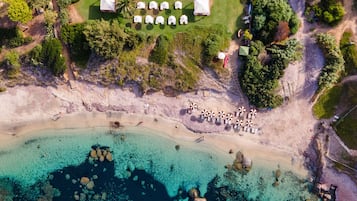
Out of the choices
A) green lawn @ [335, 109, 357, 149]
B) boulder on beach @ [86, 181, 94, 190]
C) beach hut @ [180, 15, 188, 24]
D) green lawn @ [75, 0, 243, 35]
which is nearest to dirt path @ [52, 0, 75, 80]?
green lawn @ [75, 0, 243, 35]

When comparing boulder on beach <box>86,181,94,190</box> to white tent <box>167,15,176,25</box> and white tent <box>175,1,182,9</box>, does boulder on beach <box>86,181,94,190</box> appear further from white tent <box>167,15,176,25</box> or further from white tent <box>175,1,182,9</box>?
white tent <box>175,1,182,9</box>

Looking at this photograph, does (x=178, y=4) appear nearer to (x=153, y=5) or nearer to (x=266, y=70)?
(x=153, y=5)

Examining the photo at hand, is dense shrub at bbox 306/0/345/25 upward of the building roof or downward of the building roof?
upward

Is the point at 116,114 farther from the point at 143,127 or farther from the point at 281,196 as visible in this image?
the point at 281,196

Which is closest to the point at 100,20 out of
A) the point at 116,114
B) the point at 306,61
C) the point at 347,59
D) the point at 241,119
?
the point at 116,114

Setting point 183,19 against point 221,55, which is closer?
point 221,55

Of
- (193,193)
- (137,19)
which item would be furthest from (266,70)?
(193,193)

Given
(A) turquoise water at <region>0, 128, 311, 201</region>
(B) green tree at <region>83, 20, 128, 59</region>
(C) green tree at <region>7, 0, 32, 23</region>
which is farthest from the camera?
(A) turquoise water at <region>0, 128, 311, 201</region>
